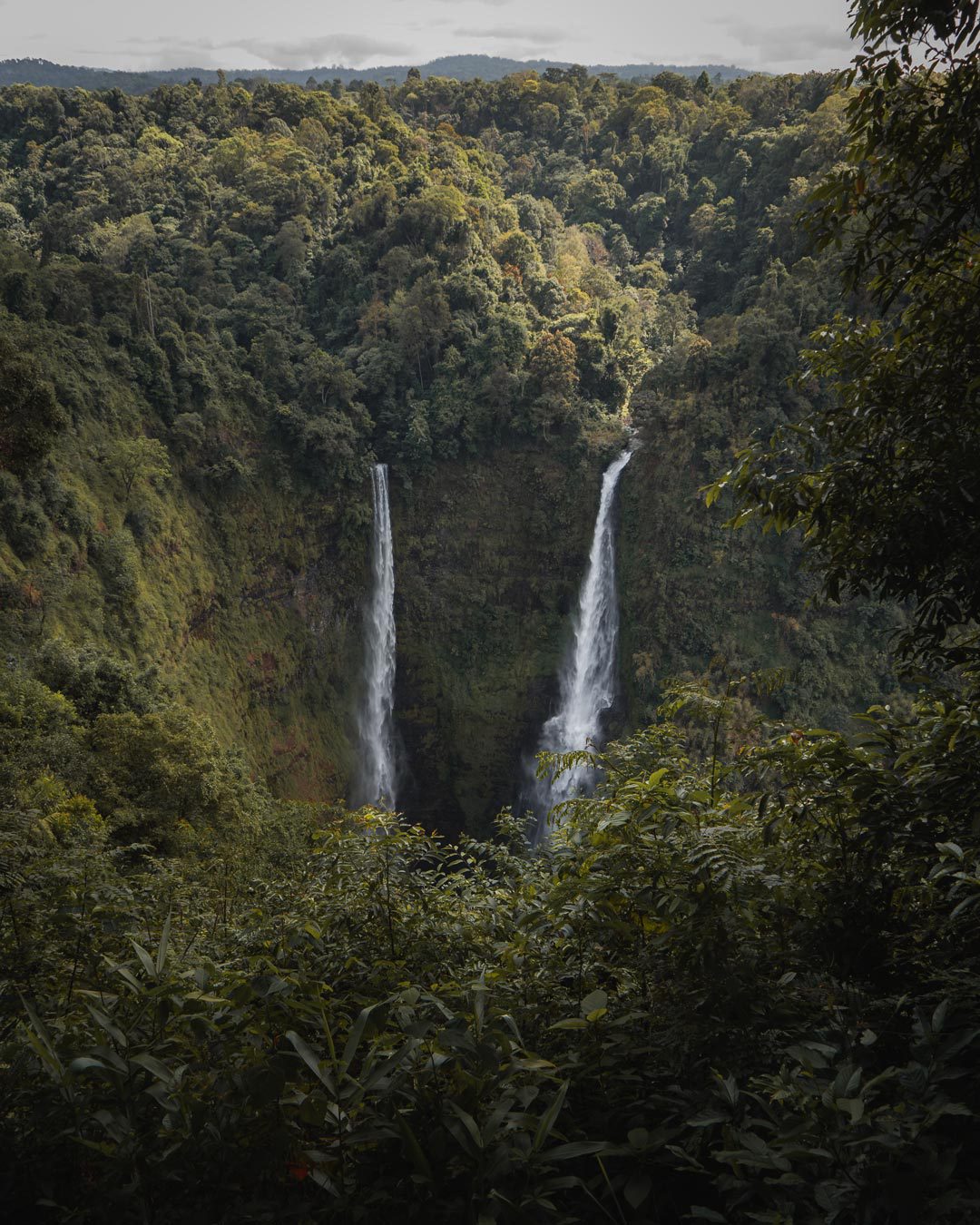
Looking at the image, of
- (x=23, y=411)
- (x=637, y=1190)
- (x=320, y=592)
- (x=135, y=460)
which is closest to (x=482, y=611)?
(x=320, y=592)

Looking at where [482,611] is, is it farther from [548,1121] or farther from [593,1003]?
[548,1121]

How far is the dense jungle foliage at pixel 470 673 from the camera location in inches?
74.9

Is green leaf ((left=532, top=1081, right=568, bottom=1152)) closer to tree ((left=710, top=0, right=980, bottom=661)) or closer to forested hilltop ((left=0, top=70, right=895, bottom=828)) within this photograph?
tree ((left=710, top=0, right=980, bottom=661))

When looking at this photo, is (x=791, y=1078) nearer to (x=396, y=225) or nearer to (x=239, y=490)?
(x=239, y=490)

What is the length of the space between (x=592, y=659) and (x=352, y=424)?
10732 mm

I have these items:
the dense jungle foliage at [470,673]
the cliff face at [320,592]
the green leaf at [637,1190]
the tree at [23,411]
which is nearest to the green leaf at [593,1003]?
the dense jungle foliage at [470,673]

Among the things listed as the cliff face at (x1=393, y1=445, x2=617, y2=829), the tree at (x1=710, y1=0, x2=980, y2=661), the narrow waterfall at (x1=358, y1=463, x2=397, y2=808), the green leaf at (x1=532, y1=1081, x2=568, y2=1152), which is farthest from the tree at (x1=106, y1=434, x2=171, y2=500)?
the green leaf at (x1=532, y1=1081, x2=568, y2=1152)

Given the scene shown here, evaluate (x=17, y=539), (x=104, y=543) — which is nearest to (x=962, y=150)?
(x=17, y=539)

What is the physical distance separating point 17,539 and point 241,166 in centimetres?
2518

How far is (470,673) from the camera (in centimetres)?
2717

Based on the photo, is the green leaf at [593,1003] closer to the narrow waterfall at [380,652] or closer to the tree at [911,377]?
the tree at [911,377]

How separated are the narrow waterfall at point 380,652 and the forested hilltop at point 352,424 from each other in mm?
517

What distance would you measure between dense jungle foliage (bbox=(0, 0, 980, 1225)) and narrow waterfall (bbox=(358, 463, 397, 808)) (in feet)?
2.45

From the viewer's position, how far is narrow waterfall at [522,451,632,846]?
83.0ft
